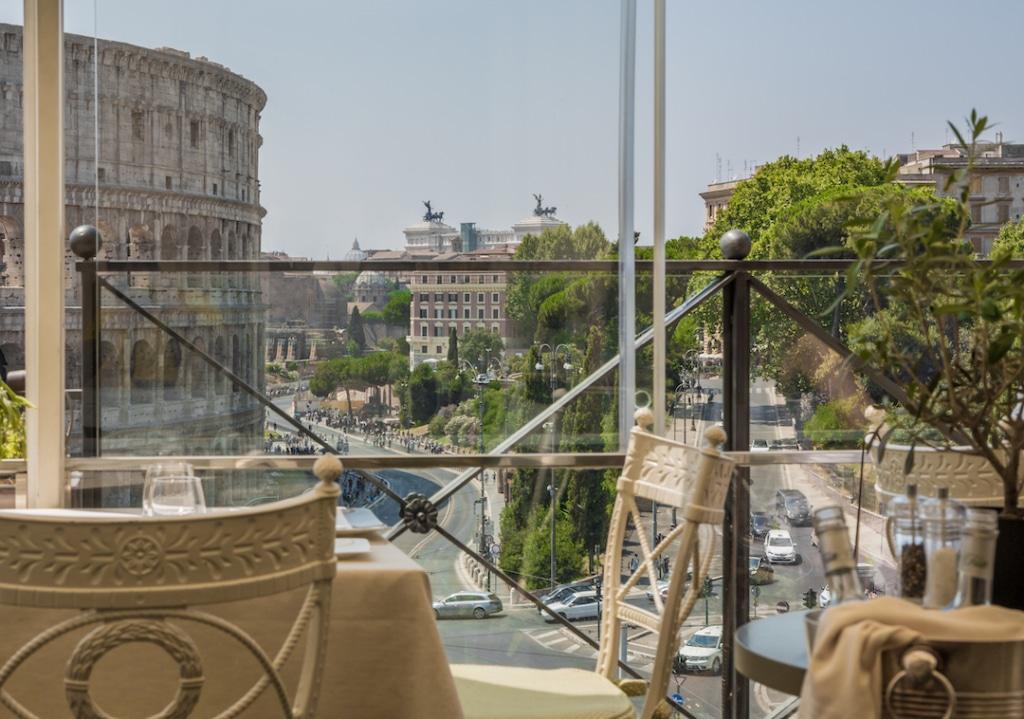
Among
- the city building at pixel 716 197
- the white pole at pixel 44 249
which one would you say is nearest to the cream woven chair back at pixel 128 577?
the white pole at pixel 44 249

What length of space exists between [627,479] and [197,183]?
4.49 ft

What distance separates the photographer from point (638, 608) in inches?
105

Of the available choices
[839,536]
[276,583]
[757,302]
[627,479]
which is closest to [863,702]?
[839,536]

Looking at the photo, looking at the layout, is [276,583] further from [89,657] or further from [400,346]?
[400,346]

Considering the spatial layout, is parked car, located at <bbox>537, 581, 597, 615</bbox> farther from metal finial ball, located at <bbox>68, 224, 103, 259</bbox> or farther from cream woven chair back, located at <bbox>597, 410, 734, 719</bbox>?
metal finial ball, located at <bbox>68, 224, 103, 259</bbox>

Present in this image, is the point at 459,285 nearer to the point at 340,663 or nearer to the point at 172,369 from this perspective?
the point at 172,369

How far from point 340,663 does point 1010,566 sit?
0.97 m

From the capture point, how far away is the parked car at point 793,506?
359 centimetres

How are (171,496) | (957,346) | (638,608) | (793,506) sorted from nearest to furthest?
(957,346), (171,496), (638,608), (793,506)

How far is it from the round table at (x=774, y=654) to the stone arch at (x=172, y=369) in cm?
200

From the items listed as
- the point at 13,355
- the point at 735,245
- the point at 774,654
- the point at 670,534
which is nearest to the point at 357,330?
A: the point at 13,355

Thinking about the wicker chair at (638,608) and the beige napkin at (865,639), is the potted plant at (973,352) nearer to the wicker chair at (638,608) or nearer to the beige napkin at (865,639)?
the beige napkin at (865,639)

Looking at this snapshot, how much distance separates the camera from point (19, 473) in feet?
10.5

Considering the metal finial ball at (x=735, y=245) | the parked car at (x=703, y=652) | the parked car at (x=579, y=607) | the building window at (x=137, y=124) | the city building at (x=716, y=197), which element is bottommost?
the parked car at (x=703, y=652)
